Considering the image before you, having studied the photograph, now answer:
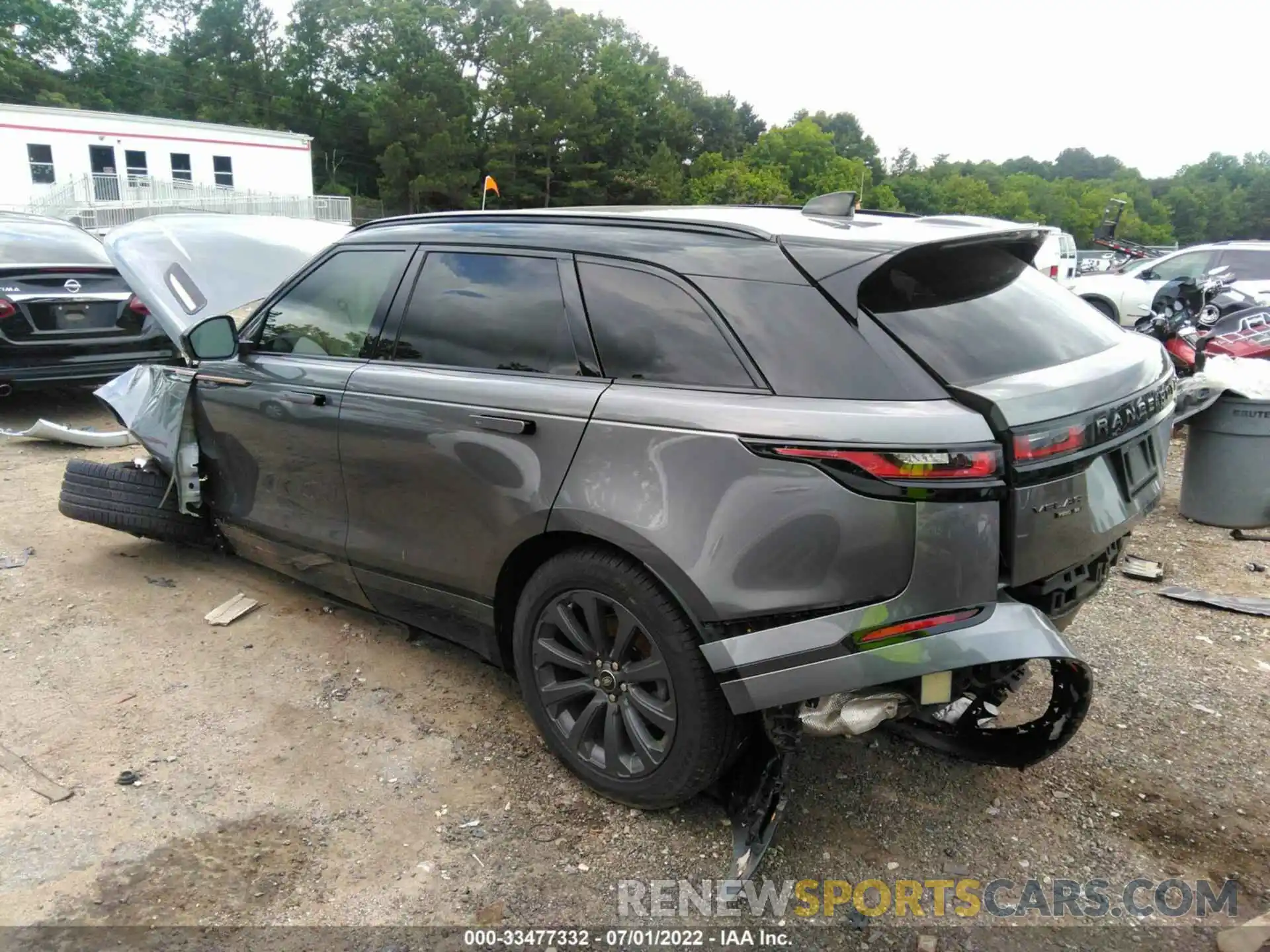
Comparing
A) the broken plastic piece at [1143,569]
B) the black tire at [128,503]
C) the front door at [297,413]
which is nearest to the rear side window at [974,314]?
the front door at [297,413]

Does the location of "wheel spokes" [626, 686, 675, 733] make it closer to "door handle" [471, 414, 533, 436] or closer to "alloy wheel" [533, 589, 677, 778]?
"alloy wheel" [533, 589, 677, 778]

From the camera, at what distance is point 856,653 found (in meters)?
2.18

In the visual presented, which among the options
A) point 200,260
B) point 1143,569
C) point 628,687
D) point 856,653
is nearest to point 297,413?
point 200,260

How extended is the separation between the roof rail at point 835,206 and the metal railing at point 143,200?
88.1ft

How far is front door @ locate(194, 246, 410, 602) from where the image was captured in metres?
3.43

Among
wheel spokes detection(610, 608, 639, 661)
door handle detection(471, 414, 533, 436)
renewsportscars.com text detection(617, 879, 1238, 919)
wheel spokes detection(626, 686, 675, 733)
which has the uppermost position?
door handle detection(471, 414, 533, 436)

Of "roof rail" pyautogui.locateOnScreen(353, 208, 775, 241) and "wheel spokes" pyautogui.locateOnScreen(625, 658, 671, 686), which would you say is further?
"roof rail" pyautogui.locateOnScreen(353, 208, 775, 241)

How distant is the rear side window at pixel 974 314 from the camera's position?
2.32 m

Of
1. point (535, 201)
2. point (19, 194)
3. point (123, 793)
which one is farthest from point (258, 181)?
point (123, 793)

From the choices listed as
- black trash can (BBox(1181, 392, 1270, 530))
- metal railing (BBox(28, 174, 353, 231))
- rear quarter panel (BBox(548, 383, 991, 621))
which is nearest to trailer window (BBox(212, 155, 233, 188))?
metal railing (BBox(28, 174, 353, 231))

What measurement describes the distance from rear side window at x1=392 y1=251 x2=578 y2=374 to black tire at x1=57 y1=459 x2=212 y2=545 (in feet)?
6.16

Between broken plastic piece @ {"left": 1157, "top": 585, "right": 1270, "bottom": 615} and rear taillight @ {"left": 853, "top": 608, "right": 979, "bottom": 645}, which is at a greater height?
rear taillight @ {"left": 853, "top": 608, "right": 979, "bottom": 645}

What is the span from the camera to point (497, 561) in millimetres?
2867

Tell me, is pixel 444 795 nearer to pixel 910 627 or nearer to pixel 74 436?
pixel 910 627
